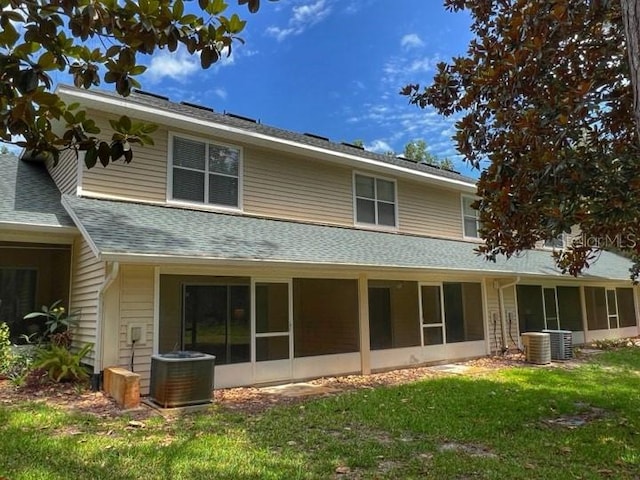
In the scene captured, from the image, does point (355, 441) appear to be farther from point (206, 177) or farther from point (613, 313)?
point (613, 313)

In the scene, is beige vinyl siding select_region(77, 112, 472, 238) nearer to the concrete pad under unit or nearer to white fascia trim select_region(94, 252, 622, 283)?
white fascia trim select_region(94, 252, 622, 283)

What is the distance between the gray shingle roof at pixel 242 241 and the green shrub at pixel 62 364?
7.12 ft

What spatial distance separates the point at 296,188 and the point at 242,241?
3305 millimetres

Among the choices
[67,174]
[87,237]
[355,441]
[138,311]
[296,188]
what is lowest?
[355,441]

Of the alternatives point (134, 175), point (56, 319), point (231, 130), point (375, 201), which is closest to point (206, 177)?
point (231, 130)

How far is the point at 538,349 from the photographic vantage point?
41.2ft

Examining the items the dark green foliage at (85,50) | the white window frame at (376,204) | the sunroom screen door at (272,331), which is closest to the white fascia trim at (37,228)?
the sunroom screen door at (272,331)

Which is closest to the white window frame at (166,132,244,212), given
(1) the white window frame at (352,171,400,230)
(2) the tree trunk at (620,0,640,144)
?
(1) the white window frame at (352,171,400,230)

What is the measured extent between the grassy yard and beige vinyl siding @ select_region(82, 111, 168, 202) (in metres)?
4.16

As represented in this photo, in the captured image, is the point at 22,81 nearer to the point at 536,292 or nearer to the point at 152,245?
the point at 152,245

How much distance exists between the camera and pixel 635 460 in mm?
5082

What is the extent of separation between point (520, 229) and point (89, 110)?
315 inches

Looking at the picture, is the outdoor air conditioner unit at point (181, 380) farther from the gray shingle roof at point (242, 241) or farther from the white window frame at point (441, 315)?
the white window frame at point (441, 315)

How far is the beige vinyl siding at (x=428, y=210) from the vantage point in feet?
48.2
